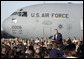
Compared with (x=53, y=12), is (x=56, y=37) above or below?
below

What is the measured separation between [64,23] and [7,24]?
4.80 metres

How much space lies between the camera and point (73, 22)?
2377 centimetres

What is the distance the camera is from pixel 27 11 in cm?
2428

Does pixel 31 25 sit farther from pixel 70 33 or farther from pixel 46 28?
pixel 70 33

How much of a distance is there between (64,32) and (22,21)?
3.60 metres

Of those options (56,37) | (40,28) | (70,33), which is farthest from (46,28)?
(56,37)

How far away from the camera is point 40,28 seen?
79.0 feet

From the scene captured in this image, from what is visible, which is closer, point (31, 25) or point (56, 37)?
point (56, 37)

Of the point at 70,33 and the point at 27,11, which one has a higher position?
the point at 27,11

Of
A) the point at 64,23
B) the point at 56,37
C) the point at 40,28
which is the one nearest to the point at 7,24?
the point at 40,28

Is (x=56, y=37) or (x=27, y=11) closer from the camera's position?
(x=56, y=37)

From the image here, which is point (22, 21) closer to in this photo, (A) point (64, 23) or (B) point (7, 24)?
(B) point (7, 24)

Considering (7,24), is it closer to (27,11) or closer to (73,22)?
(27,11)

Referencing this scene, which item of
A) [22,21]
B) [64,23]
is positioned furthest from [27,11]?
[64,23]
